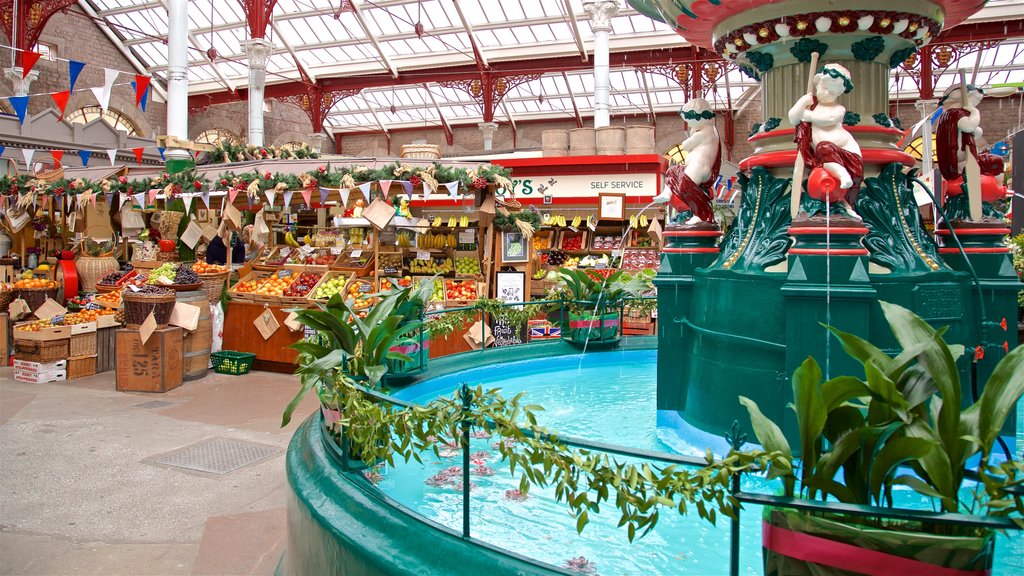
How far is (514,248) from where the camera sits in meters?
9.27

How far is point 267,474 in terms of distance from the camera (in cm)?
488

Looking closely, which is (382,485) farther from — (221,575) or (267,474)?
(267,474)

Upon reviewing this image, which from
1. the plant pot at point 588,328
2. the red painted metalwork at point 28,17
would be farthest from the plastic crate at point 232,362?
Answer: the red painted metalwork at point 28,17

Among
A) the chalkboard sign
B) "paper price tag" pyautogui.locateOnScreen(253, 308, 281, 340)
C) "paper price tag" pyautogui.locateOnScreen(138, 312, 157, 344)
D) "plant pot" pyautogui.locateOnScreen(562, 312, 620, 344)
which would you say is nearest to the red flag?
"paper price tag" pyautogui.locateOnScreen(253, 308, 281, 340)

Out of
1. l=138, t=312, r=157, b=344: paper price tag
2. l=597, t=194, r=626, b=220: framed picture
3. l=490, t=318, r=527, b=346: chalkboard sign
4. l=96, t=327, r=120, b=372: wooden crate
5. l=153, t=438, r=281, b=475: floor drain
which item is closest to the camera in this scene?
l=153, t=438, r=281, b=475: floor drain

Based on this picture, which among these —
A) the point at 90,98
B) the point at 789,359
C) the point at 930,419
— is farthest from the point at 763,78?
the point at 90,98

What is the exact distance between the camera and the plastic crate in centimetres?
851

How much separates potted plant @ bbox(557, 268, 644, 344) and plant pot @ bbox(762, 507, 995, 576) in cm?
411

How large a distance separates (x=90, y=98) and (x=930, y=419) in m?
26.0

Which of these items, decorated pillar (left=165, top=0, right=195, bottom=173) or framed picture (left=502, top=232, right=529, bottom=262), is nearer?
A: framed picture (left=502, top=232, right=529, bottom=262)

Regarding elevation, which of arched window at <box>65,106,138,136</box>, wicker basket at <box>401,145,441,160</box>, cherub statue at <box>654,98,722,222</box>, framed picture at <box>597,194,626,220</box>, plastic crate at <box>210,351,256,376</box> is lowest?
plastic crate at <box>210,351,256,376</box>

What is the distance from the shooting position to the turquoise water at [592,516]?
2.41 metres

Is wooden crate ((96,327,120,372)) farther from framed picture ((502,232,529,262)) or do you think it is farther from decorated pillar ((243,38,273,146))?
decorated pillar ((243,38,273,146))

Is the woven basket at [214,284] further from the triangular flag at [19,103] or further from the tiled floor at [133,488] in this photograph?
the triangular flag at [19,103]
